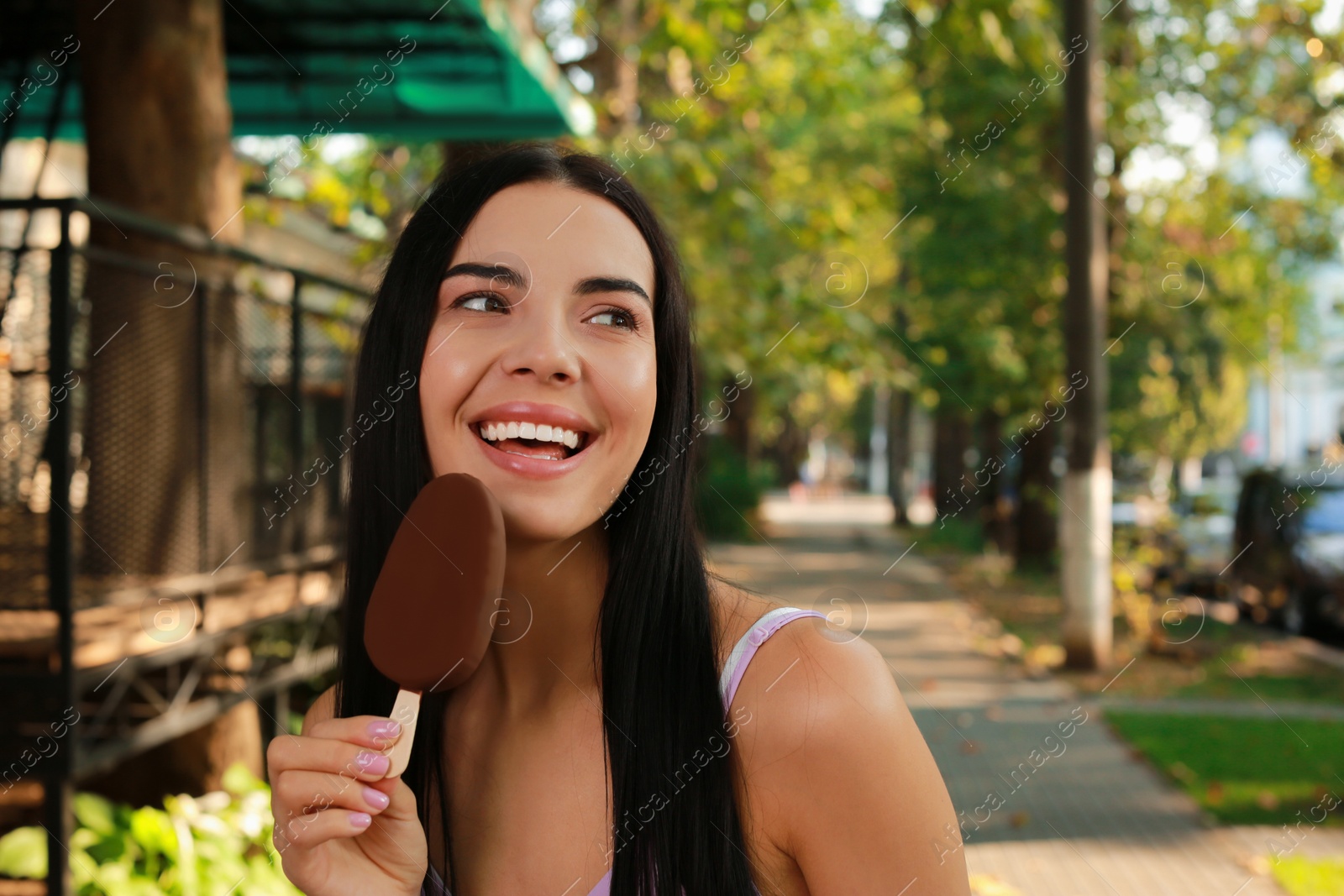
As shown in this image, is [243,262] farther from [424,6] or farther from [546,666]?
[546,666]

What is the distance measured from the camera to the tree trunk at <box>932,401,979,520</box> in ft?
83.1

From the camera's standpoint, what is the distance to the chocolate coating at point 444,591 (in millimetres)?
1584

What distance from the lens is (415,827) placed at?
165cm

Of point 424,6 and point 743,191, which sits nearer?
point 424,6

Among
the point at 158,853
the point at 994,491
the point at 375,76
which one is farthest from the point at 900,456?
the point at 158,853

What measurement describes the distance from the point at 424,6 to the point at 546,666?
527cm

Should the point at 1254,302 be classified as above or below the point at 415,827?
above

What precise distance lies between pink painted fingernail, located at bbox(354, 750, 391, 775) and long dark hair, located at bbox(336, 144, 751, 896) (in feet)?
1.51

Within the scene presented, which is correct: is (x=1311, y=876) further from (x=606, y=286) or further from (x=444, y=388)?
(x=444, y=388)

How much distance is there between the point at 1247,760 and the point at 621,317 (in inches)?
273

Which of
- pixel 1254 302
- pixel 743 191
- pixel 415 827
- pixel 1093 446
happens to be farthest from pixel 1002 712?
pixel 1254 302

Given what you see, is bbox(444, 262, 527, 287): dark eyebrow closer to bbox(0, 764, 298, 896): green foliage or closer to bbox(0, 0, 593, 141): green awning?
bbox(0, 764, 298, 896): green foliage

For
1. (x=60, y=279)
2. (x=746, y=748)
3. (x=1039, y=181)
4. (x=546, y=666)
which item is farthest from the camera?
(x=1039, y=181)

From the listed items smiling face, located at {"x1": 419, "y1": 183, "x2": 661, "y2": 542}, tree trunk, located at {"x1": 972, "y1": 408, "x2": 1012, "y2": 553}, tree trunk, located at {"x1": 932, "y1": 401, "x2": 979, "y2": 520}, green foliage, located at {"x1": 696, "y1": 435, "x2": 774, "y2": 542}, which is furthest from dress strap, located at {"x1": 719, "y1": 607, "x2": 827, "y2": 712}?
tree trunk, located at {"x1": 932, "y1": 401, "x2": 979, "y2": 520}
